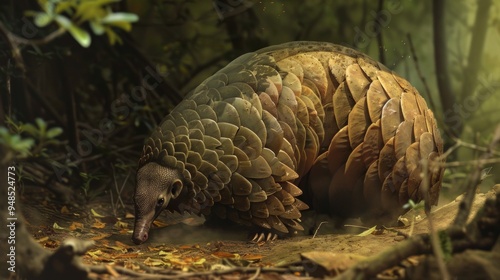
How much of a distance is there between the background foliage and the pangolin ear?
3.71 feet

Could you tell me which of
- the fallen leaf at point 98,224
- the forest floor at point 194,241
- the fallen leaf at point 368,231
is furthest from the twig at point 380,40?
the fallen leaf at point 98,224

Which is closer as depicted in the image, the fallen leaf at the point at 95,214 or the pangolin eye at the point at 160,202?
the pangolin eye at the point at 160,202

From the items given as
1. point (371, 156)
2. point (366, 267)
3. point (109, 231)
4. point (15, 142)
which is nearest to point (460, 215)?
point (366, 267)

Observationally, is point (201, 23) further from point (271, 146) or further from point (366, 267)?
point (366, 267)

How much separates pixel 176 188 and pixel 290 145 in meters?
0.65

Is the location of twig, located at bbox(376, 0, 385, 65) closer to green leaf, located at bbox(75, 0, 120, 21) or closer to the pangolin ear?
the pangolin ear

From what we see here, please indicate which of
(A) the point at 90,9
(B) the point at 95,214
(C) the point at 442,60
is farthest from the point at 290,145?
(C) the point at 442,60

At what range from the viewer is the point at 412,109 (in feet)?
12.2

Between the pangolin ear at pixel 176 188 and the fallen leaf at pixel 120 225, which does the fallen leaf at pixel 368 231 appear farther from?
the fallen leaf at pixel 120 225

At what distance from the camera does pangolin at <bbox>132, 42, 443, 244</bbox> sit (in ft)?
11.4

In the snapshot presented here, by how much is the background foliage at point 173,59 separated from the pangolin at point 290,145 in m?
0.90

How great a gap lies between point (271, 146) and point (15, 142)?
168 cm

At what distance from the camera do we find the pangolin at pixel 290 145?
11.4ft

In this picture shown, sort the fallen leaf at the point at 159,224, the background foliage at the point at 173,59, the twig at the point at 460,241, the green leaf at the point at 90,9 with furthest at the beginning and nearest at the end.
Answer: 1. the background foliage at the point at 173,59
2. the fallen leaf at the point at 159,224
3. the twig at the point at 460,241
4. the green leaf at the point at 90,9
